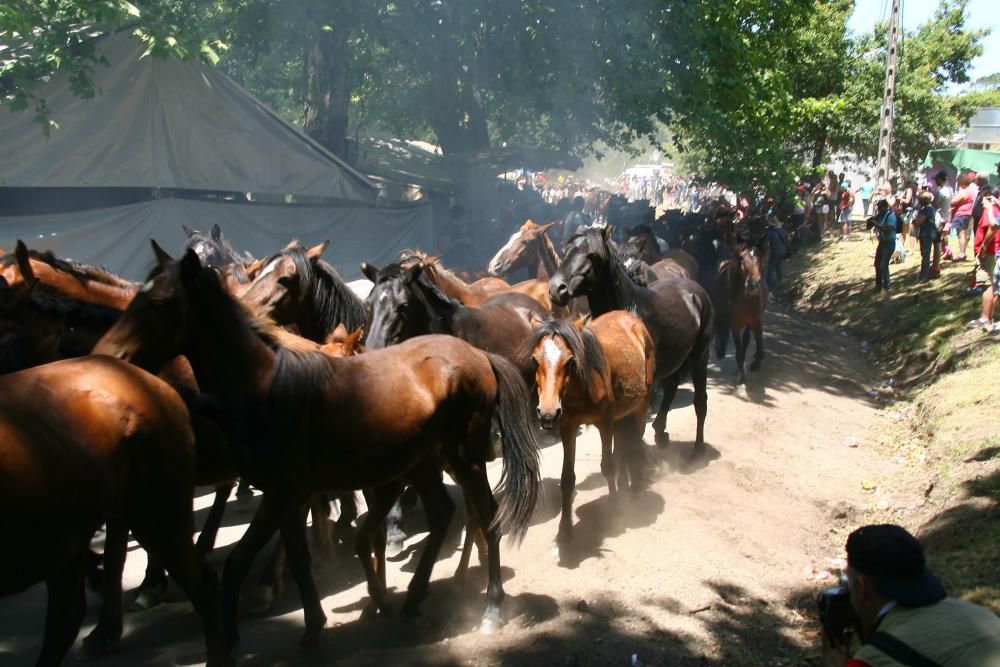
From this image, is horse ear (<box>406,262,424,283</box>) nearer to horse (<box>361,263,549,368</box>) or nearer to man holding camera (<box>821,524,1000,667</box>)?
horse (<box>361,263,549,368</box>)

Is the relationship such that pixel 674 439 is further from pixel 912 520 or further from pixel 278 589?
pixel 278 589

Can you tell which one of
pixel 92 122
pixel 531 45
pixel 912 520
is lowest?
pixel 912 520

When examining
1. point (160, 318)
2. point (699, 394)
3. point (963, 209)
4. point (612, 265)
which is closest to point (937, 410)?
point (699, 394)

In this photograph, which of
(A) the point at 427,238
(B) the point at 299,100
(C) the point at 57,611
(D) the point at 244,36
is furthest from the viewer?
(B) the point at 299,100

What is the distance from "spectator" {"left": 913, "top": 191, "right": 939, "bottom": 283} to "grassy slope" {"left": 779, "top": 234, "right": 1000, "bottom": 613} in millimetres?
433

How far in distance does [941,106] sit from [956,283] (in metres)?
16.4

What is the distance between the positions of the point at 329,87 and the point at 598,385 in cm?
1451

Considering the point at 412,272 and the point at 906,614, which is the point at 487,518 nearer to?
the point at 412,272

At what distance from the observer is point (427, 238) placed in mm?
21203

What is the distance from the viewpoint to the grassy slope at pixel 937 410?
6441mm

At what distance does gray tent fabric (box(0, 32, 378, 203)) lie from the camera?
12.7 metres

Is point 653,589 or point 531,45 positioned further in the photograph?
point 531,45

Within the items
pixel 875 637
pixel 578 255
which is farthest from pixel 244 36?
pixel 875 637

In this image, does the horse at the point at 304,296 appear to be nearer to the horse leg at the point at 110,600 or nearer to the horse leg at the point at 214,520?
the horse leg at the point at 214,520
